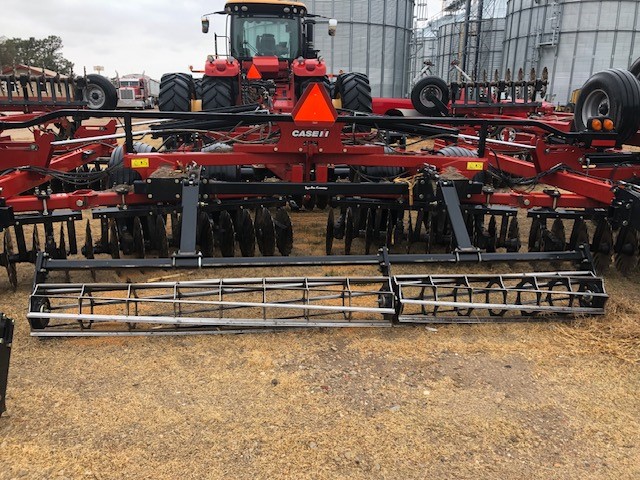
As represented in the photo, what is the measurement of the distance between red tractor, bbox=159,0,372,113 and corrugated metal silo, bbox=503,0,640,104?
13.9 metres

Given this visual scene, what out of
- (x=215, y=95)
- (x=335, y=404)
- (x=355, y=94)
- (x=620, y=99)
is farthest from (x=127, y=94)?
(x=335, y=404)

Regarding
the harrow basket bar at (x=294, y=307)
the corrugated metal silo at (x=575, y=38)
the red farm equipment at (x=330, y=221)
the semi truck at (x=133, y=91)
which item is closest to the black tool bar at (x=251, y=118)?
the red farm equipment at (x=330, y=221)

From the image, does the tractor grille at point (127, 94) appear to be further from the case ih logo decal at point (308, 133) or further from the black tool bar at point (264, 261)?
the black tool bar at point (264, 261)

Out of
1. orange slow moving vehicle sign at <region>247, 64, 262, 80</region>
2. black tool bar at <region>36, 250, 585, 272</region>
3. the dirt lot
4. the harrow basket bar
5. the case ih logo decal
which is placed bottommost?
the dirt lot

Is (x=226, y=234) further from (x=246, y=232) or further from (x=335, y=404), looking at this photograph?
(x=335, y=404)

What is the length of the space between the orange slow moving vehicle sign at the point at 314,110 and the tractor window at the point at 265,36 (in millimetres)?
4454

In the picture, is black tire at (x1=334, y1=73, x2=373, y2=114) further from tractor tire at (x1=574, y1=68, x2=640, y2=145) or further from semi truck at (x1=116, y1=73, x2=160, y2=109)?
semi truck at (x1=116, y1=73, x2=160, y2=109)

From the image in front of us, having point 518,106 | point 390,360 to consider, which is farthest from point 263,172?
point 518,106

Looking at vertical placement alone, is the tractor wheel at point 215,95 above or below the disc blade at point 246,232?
above

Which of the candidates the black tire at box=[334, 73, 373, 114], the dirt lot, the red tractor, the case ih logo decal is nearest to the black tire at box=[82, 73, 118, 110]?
the red tractor

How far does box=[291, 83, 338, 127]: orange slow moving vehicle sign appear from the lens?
3.84 m

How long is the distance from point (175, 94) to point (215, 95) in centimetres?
74

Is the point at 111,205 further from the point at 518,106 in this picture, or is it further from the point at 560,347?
the point at 518,106

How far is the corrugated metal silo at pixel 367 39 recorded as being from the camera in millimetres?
22172
